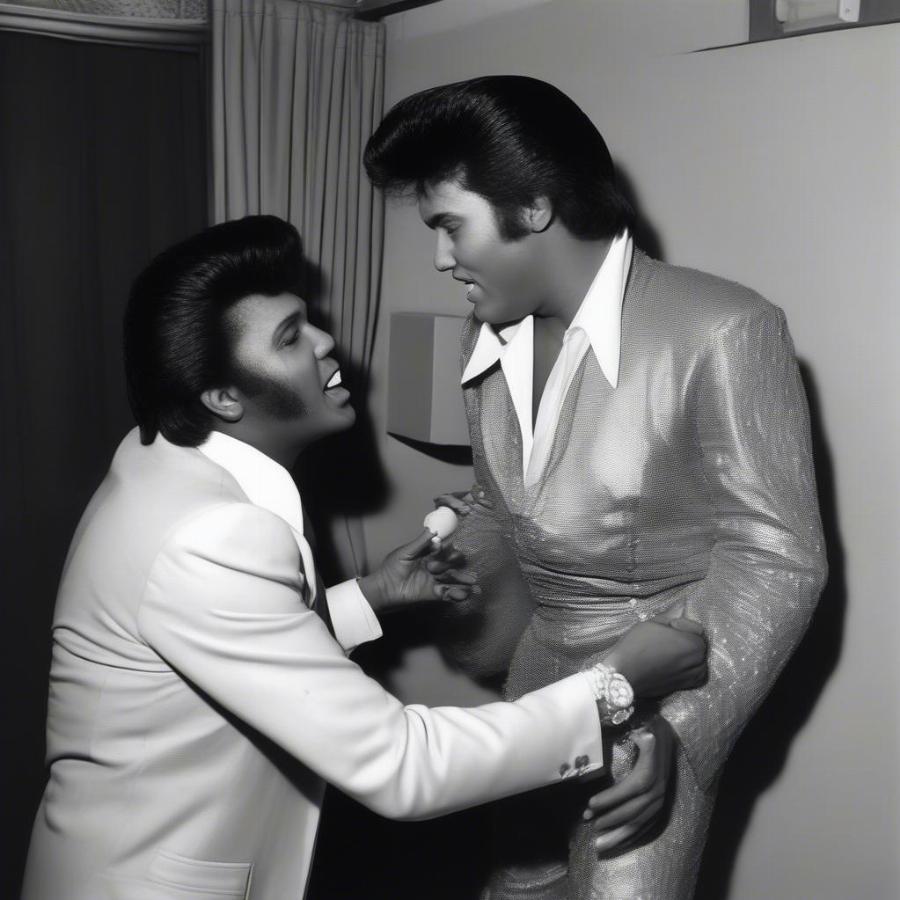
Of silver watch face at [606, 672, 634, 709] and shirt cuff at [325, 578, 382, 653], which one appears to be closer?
silver watch face at [606, 672, 634, 709]

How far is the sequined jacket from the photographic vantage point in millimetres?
1455

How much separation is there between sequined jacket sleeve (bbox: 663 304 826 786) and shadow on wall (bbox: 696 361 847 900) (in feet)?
1.18

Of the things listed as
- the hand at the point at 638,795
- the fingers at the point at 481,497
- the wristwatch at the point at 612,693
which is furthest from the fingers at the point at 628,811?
the fingers at the point at 481,497

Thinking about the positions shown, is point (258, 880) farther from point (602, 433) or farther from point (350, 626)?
point (602, 433)

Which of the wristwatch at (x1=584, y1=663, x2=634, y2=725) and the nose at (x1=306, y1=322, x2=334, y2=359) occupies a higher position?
the nose at (x1=306, y1=322, x2=334, y2=359)

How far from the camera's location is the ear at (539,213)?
60.5 inches

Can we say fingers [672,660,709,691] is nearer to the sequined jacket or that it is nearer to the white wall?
the sequined jacket

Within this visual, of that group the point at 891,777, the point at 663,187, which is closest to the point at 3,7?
the point at 663,187

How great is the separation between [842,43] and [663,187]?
15.6 inches

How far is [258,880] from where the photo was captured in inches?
59.4

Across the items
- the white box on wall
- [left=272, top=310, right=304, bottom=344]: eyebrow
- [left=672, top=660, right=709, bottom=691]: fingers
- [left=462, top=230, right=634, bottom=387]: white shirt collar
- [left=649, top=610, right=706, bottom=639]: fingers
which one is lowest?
[left=672, top=660, right=709, bottom=691]: fingers

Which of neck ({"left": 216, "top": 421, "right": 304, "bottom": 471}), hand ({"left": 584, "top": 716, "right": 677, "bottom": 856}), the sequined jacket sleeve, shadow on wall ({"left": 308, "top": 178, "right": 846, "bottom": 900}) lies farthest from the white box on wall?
hand ({"left": 584, "top": 716, "right": 677, "bottom": 856})

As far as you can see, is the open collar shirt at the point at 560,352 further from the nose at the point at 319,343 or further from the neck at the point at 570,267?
the nose at the point at 319,343

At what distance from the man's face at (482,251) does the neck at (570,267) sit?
0.02 m
